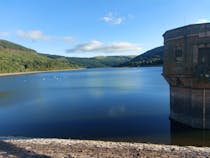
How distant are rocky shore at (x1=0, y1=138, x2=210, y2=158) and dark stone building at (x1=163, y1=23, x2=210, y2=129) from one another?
5.91 meters

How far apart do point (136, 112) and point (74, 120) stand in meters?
7.10

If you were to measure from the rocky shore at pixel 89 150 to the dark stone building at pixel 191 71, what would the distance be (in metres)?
5.91

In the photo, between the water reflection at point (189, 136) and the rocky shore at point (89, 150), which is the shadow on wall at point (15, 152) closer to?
the rocky shore at point (89, 150)

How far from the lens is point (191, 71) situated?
1938cm

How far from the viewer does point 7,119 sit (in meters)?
27.2

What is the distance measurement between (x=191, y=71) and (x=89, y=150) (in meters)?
10.1

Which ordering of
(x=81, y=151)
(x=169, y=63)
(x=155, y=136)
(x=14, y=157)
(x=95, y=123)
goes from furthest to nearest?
(x=95, y=123) < (x=169, y=63) < (x=155, y=136) < (x=81, y=151) < (x=14, y=157)

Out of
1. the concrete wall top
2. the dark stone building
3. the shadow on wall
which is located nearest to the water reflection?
the dark stone building

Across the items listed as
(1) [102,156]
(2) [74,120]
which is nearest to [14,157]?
(1) [102,156]

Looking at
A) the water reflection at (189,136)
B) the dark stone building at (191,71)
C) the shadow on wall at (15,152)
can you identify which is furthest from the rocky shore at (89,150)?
the dark stone building at (191,71)

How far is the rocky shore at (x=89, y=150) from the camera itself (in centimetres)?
1283

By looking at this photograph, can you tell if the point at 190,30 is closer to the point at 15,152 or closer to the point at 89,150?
the point at 89,150

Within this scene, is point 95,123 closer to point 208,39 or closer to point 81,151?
point 81,151

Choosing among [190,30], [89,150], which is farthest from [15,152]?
[190,30]
